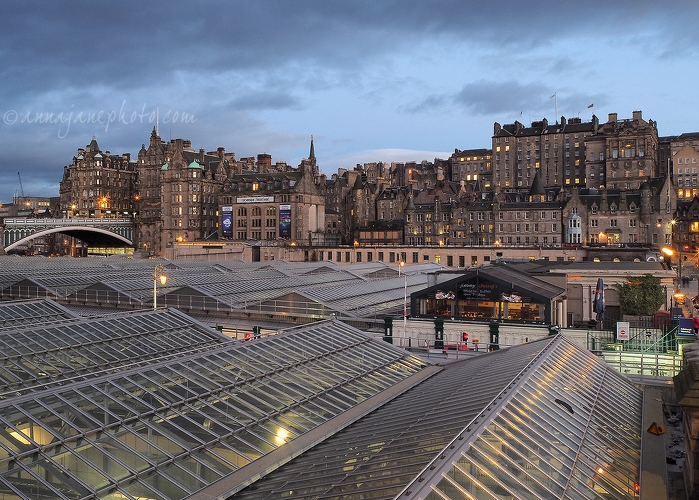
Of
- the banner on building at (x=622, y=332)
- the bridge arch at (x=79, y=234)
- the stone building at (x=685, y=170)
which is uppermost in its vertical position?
the stone building at (x=685, y=170)

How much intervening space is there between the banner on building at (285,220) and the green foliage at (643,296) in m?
107

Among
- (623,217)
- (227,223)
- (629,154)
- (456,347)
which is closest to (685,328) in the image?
(456,347)

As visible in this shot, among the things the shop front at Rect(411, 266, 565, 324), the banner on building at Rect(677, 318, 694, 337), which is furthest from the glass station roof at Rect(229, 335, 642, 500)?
the shop front at Rect(411, 266, 565, 324)

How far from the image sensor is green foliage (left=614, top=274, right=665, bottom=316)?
5666 centimetres

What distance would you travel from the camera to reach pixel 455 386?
23.5 meters

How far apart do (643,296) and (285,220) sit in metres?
111

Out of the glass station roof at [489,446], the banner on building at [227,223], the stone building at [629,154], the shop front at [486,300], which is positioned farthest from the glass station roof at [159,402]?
the stone building at [629,154]

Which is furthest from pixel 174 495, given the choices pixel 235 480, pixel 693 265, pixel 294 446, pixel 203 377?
pixel 693 265

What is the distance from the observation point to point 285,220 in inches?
6284

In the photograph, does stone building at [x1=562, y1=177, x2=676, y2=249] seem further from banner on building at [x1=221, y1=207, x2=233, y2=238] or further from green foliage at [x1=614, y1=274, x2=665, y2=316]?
banner on building at [x1=221, y1=207, x2=233, y2=238]

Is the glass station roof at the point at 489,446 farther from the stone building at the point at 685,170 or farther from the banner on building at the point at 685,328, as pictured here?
the stone building at the point at 685,170

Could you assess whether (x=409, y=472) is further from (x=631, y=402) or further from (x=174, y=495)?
(x=631, y=402)

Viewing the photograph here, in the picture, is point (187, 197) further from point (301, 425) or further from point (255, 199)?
point (301, 425)

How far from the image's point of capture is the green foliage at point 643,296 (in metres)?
56.7
